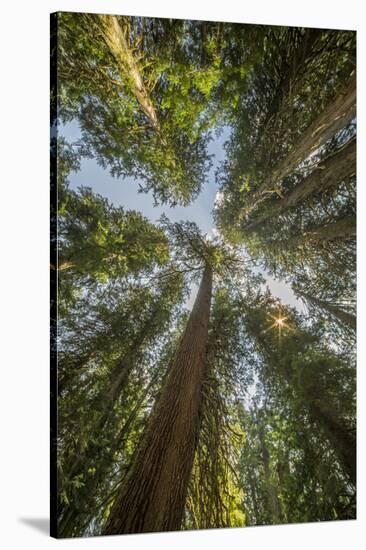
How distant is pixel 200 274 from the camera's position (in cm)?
384

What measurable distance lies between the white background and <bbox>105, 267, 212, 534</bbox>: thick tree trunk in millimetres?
254

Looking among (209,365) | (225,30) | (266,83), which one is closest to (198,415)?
(209,365)

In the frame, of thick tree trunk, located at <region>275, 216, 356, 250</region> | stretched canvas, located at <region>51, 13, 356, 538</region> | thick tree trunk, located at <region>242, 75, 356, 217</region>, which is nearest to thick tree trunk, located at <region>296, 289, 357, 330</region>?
stretched canvas, located at <region>51, 13, 356, 538</region>

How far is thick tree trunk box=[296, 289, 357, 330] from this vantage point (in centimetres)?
418

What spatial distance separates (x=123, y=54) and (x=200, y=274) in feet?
5.48

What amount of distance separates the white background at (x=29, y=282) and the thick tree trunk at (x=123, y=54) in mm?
166

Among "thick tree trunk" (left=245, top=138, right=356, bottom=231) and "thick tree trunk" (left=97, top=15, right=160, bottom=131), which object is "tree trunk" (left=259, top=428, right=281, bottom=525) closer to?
"thick tree trunk" (left=245, top=138, right=356, bottom=231)

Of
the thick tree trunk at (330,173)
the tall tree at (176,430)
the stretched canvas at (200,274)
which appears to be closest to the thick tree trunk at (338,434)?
the stretched canvas at (200,274)

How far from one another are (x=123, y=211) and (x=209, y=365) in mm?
1338

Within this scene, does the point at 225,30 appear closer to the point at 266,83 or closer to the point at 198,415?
the point at 266,83

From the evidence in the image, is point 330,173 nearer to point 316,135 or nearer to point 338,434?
point 316,135

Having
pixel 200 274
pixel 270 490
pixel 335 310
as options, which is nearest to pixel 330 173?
pixel 335 310

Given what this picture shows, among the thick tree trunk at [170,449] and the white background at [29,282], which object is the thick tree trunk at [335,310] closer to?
the thick tree trunk at [170,449]
